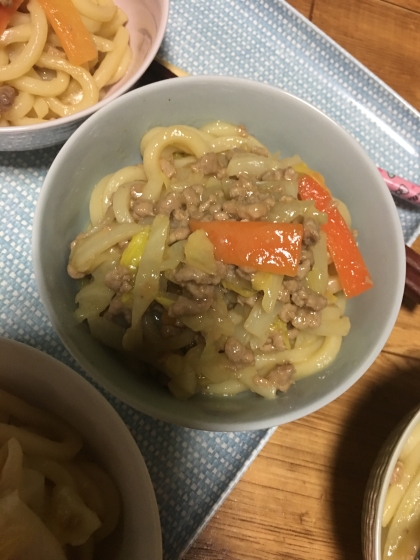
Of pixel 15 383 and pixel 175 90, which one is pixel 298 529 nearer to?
pixel 15 383

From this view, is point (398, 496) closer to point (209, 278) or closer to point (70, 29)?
point (209, 278)

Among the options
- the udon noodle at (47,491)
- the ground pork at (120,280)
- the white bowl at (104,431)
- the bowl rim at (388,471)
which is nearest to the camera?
the udon noodle at (47,491)

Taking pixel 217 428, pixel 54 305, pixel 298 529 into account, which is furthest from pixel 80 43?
pixel 298 529

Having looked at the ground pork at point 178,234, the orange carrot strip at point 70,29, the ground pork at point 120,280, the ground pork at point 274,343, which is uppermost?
the orange carrot strip at point 70,29

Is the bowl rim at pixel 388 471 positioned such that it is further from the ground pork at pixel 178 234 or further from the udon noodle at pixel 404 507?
the ground pork at pixel 178 234

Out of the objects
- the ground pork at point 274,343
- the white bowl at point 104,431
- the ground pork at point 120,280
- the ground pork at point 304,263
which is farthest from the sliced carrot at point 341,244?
the white bowl at point 104,431

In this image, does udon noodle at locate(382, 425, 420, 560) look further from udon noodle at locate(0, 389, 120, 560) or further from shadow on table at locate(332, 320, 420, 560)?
udon noodle at locate(0, 389, 120, 560)

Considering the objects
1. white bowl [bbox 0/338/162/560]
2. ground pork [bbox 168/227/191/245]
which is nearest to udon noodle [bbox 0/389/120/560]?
white bowl [bbox 0/338/162/560]
